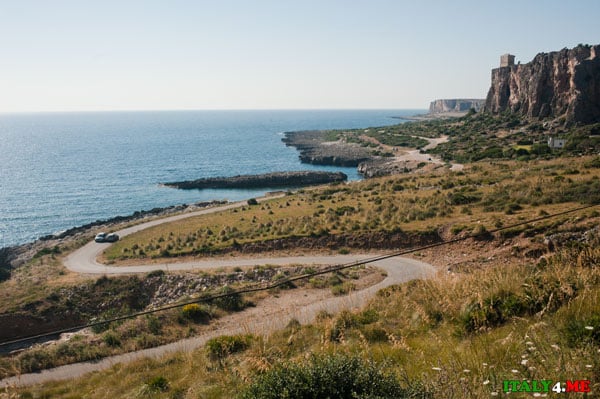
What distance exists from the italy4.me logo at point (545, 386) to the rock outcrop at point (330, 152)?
360ft

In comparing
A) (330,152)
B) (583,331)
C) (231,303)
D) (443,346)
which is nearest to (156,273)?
(231,303)

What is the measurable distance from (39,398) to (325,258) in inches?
816

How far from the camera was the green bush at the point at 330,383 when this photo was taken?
561cm

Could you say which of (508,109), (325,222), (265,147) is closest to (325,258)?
(325,222)

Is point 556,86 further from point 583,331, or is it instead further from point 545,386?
point 545,386

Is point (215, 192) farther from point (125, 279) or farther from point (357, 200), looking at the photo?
point (125, 279)

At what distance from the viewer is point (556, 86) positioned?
100625mm

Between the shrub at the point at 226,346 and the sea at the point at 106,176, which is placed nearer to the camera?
the shrub at the point at 226,346

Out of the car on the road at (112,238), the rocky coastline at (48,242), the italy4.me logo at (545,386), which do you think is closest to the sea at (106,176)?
the rocky coastline at (48,242)

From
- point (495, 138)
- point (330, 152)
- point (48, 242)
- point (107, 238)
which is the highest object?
point (495, 138)

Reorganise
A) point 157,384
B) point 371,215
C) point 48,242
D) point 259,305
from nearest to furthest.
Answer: point 157,384 < point 259,305 < point 371,215 < point 48,242

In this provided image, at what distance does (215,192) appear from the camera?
8362 cm

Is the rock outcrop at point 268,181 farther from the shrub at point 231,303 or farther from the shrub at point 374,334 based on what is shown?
the shrub at point 374,334

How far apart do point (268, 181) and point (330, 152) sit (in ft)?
140
